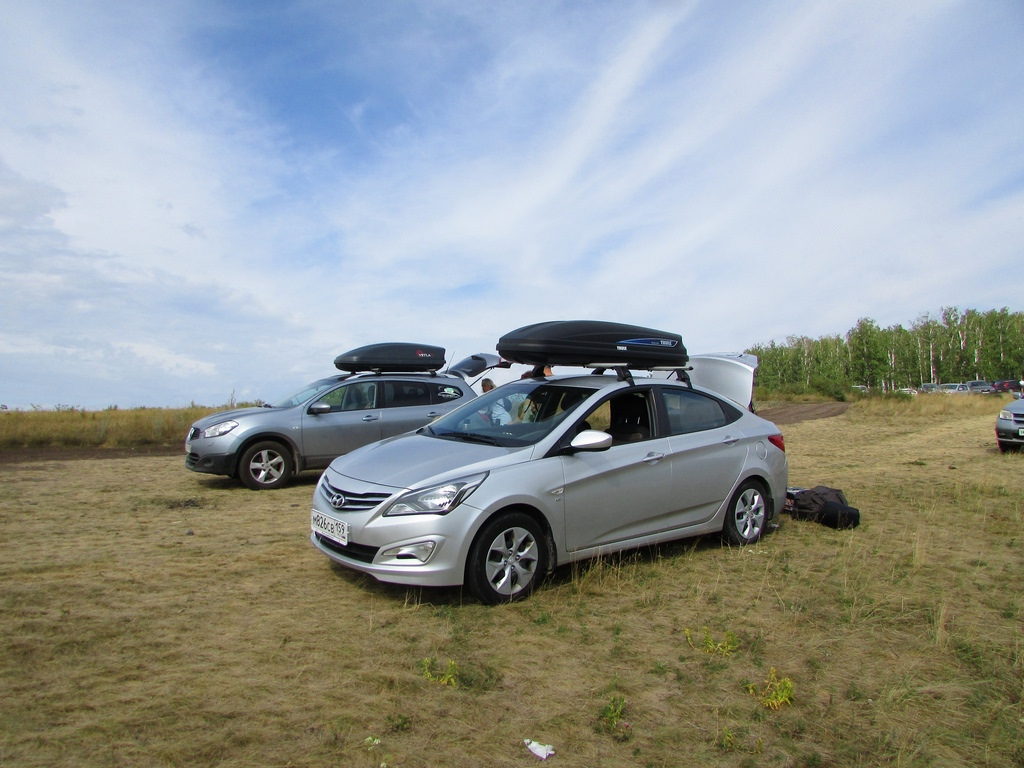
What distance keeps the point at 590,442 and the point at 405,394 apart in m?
6.22

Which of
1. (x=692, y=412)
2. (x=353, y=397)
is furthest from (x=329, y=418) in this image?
(x=692, y=412)

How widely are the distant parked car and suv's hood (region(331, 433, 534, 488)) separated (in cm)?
1368

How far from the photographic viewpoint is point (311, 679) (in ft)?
12.6

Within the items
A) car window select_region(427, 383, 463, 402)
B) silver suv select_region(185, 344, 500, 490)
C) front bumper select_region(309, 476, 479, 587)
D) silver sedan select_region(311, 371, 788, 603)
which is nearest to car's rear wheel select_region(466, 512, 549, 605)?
silver sedan select_region(311, 371, 788, 603)

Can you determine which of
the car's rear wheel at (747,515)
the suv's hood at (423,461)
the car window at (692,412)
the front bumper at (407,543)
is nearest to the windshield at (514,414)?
the suv's hood at (423,461)

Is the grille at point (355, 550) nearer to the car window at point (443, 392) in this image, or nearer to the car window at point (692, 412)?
the car window at point (692, 412)

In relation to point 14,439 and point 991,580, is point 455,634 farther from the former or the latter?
point 14,439

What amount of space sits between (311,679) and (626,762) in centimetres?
165

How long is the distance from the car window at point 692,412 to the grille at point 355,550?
2853 millimetres

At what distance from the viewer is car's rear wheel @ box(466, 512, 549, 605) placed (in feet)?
16.3

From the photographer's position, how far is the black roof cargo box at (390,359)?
440 inches

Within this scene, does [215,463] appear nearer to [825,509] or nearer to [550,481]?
[550,481]

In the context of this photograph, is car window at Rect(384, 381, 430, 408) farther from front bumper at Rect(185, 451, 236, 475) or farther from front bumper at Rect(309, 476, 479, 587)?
front bumper at Rect(309, 476, 479, 587)

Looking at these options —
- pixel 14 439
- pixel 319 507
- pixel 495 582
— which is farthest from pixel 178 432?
pixel 495 582
